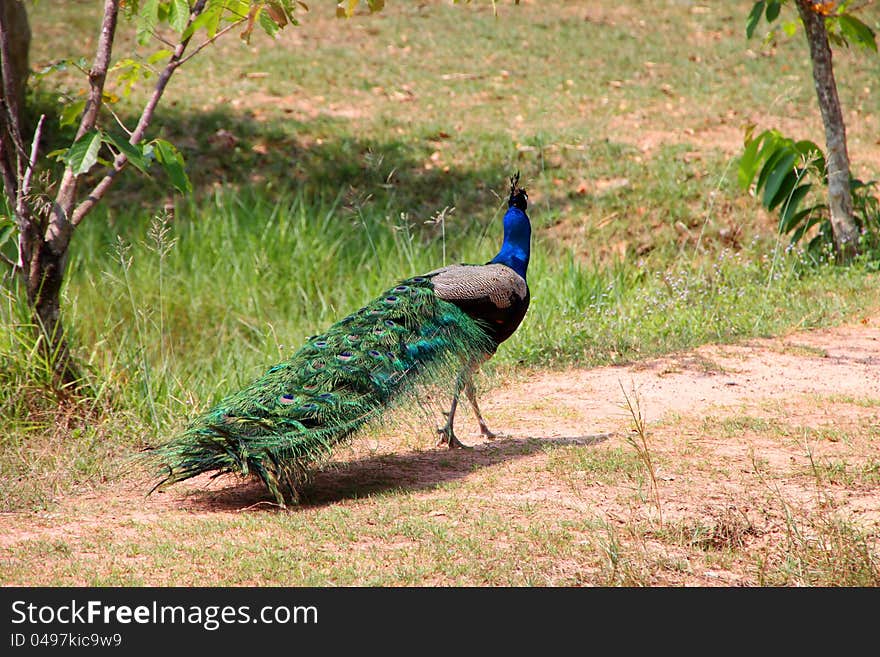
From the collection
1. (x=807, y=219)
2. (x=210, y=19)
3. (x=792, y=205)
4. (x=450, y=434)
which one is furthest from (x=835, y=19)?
(x=210, y=19)

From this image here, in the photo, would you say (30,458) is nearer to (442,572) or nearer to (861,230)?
(442,572)

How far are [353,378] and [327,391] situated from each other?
0.13m

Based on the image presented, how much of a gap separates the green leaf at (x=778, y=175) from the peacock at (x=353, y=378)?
403 centimetres

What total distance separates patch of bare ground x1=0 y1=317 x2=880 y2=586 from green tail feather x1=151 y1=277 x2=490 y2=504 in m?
0.25

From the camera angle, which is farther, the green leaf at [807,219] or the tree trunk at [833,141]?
the green leaf at [807,219]

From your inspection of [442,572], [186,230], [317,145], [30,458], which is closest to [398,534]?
[442,572]

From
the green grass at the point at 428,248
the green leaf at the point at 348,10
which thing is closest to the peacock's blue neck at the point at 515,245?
the green grass at the point at 428,248

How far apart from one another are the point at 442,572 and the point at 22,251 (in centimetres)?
326

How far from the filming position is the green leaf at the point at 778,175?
8.44 metres

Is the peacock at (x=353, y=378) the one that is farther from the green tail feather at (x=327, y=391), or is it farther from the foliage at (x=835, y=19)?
the foliage at (x=835, y=19)

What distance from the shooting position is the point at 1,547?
3875 millimetres

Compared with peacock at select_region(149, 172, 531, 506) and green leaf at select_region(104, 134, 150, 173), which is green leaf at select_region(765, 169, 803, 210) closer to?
peacock at select_region(149, 172, 531, 506)

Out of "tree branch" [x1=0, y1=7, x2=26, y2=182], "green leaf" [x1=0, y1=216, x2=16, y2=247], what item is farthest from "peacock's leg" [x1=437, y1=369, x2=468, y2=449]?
"tree branch" [x1=0, y1=7, x2=26, y2=182]

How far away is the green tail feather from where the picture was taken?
13.4ft
